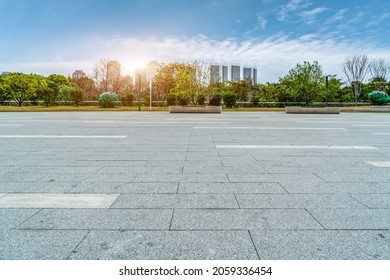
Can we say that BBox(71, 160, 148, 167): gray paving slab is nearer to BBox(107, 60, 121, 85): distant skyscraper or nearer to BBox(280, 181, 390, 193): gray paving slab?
BBox(280, 181, 390, 193): gray paving slab

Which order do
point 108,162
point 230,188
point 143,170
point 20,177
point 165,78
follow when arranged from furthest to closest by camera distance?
point 165,78 < point 108,162 < point 143,170 < point 20,177 < point 230,188

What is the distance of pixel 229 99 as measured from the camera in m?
29.8

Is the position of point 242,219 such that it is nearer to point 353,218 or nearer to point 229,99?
point 353,218

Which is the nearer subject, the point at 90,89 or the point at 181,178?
the point at 181,178

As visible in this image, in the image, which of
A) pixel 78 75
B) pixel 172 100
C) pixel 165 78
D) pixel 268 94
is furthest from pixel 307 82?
pixel 78 75

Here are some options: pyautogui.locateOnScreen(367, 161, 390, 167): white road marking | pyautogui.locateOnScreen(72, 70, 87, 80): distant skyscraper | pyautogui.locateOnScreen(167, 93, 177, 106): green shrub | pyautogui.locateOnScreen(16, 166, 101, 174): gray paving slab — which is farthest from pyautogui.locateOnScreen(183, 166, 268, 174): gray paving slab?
pyautogui.locateOnScreen(72, 70, 87, 80): distant skyscraper

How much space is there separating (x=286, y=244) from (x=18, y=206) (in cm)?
277

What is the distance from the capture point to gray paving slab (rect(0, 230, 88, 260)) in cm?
192

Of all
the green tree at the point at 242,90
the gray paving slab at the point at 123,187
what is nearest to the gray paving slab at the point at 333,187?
the gray paving slab at the point at 123,187

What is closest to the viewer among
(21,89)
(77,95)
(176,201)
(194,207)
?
(194,207)

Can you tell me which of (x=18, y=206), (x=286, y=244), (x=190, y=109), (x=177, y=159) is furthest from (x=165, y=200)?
(x=190, y=109)

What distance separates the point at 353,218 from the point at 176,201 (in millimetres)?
1806
